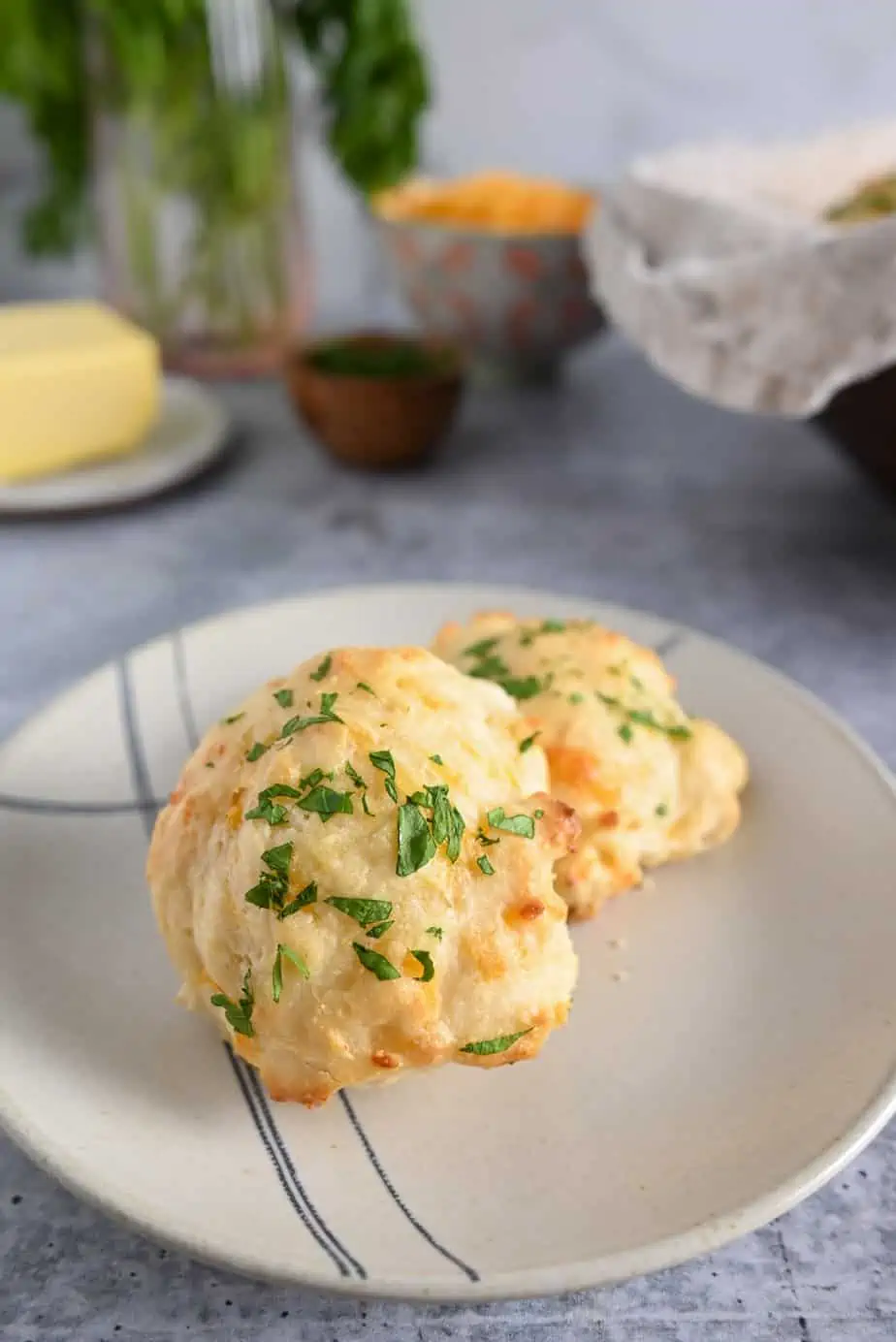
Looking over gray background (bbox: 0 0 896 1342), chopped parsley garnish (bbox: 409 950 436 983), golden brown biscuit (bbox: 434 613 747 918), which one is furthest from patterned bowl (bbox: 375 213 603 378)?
chopped parsley garnish (bbox: 409 950 436 983)

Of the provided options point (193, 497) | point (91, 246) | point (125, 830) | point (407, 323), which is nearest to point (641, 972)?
Result: point (125, 830)

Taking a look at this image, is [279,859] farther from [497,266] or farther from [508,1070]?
[497,266]

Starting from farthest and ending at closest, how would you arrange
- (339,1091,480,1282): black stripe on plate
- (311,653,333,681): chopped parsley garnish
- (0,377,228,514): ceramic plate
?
(0,377,228,514): ceramic plate < (311,653,333,681): chopped parsley garnish < (339,1091,480,1282): black stripe on plate

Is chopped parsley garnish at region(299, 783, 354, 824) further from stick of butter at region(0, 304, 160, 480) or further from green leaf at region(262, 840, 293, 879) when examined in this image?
stick of butter at region(0, 304, 160, 480)

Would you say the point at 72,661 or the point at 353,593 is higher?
the point at 353,593

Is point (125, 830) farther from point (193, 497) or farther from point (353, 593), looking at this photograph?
point (193, 497)

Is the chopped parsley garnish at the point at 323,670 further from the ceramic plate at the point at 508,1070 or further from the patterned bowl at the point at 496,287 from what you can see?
the patterned bowl at the point at 496,287
